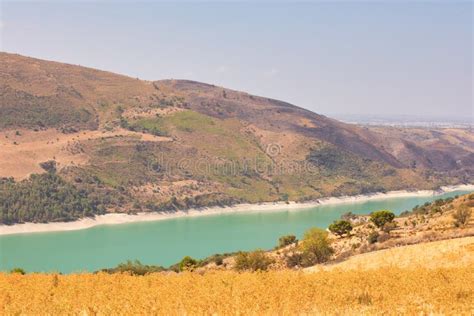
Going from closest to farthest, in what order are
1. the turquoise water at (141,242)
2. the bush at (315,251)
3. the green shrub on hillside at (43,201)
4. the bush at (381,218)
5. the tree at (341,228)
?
the bush at (315,251)
the bush at (381,218)
the tree at (341,228)
the turquoise water at (141,242)
the green shrub on hillside at (43,201)

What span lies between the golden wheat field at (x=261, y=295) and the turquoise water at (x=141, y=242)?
105849mm

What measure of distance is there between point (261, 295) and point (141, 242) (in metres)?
148

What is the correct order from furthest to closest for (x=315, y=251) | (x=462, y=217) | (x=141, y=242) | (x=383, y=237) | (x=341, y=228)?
1. (x=141, y=242)
2. (x=341, y=228)
3. (x=462, y=217)
4. (x=383, y=237)
5. (x=315, y=251)

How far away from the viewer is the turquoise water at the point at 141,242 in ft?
421

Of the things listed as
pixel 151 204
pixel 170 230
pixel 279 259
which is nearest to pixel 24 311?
pixel 279 259

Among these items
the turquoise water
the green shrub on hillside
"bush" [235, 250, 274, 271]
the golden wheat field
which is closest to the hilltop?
the golden wheat field

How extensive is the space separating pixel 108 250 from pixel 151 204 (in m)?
57.9

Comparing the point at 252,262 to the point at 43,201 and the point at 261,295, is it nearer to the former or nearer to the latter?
the point at 261,295

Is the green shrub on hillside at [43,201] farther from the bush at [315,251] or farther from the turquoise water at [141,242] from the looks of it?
the bush at [315,251]

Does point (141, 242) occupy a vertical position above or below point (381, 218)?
below

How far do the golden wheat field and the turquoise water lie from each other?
106 meters

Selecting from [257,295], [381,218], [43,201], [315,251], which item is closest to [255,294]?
[257,295]

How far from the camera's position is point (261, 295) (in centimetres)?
1085

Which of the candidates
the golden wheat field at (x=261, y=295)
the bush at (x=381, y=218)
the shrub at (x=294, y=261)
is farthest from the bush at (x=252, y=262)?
the golden wheat field at (x=261, y=295)
